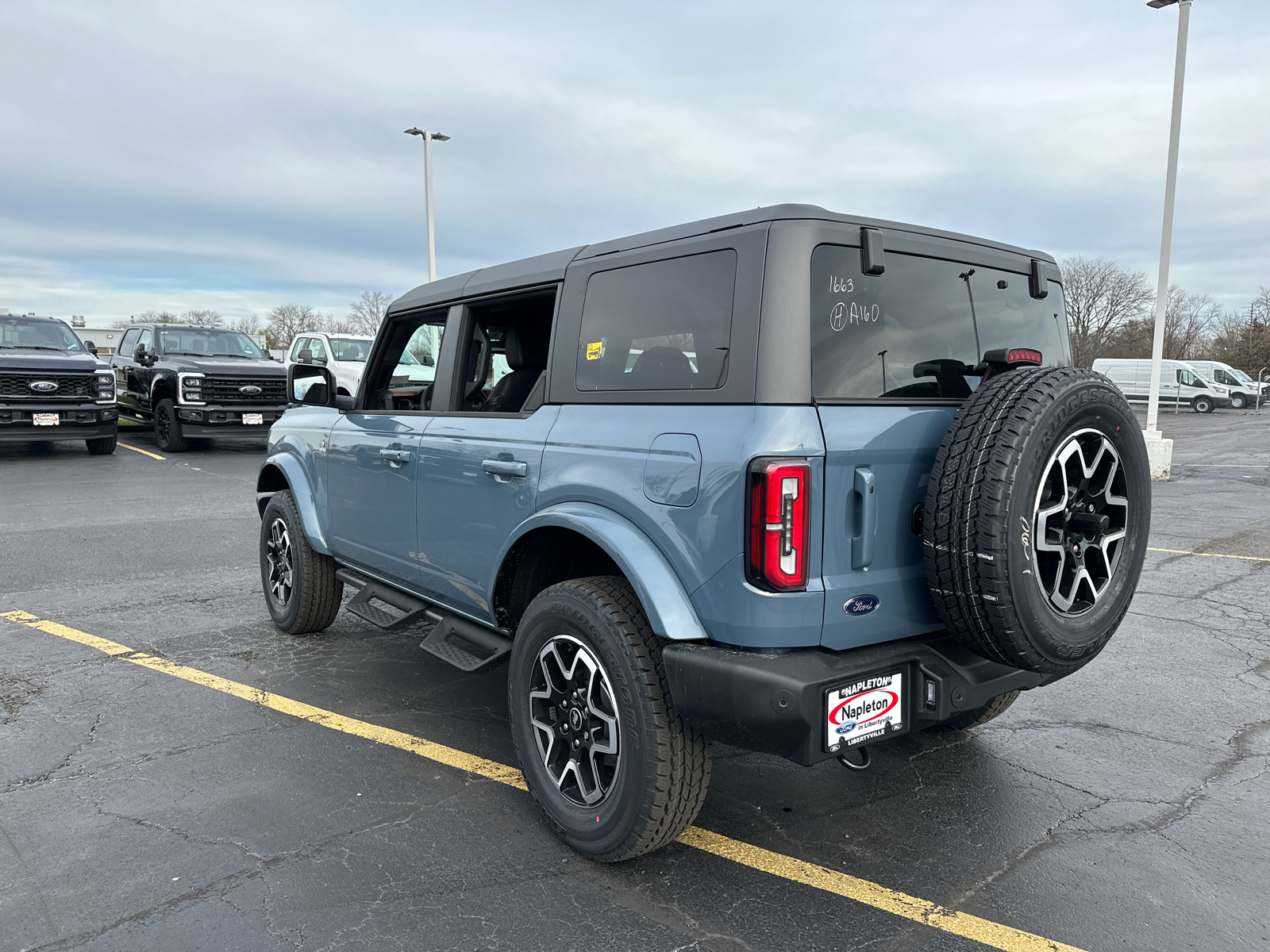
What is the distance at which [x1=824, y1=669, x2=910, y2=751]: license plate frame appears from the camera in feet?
8.38

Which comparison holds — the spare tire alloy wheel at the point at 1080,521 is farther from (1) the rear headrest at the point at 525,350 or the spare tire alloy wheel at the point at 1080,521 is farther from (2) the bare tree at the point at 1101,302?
(2) the bare tree at the point at 1101,302

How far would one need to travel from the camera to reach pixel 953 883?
2.84 m

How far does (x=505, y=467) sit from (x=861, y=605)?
4.65 ft

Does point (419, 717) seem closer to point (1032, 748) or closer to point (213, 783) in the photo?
point (213, 783)

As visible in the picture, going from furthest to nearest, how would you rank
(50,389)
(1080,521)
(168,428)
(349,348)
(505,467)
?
1. (349,348)
2. (168,428)
3. (50,389)
4. (505,467)
5. (1080,521)

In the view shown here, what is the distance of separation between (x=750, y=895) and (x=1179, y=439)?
2527 cm

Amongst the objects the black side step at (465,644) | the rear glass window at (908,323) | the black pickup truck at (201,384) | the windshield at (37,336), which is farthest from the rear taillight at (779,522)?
the windshield at (37,336)

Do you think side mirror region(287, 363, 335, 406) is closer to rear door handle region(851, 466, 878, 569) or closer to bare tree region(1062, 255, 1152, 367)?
rear door handle region(851, 466, 878, 569)

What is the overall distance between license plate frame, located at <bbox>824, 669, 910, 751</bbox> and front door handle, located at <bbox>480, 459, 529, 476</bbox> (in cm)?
Result: 137

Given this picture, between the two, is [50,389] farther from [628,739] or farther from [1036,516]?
[1036,516]

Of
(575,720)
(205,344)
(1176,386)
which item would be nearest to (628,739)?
(575,720)

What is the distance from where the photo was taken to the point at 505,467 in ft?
11.2

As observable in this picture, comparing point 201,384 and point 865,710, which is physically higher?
point 201,384

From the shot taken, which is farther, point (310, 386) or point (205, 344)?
point (205, 344)
